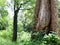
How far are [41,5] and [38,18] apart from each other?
2.23 ft

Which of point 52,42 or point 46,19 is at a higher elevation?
point 46,19

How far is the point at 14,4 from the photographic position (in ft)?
55.6

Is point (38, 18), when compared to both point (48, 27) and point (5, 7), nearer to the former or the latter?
point (48, 27)

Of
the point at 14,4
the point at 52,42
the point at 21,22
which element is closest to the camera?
the point at 52,42

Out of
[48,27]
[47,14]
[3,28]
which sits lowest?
[3,28]

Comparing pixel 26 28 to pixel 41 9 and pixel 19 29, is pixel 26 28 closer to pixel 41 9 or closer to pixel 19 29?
pixel 19 29

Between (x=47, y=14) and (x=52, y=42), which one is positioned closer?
(x=52, y=42)

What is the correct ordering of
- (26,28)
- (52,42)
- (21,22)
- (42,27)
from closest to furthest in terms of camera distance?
(52,42) < (42,27) < (26,28) < (21,22)

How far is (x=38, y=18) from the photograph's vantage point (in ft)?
35.7

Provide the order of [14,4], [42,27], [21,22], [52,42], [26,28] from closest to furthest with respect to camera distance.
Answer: [52,42] < [42,27] < [14,4] < [26,28] < [21,22]

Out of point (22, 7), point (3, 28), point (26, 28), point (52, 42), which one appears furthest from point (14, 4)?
point (52, 42)

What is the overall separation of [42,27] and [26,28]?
978 cm

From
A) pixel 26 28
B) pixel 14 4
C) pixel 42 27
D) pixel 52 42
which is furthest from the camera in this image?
pixel 26 28

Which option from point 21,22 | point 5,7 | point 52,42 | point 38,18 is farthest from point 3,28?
point 52,42
